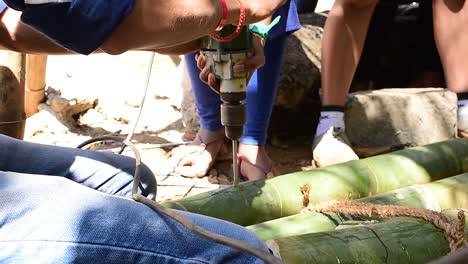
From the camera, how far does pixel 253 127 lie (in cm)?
240

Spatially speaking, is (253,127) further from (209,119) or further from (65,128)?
(65,128)

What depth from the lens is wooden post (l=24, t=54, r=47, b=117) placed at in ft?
10.5

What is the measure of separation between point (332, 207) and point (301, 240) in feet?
1.08

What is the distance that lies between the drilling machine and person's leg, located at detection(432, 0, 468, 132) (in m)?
1.46

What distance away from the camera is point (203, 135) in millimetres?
2596

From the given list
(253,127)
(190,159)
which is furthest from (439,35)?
(190,159)

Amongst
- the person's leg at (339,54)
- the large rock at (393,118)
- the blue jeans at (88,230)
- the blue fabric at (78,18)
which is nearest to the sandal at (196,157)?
the person's leg at (339,54)

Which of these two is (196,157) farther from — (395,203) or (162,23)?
(162,23)

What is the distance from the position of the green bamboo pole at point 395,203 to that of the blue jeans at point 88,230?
41cm

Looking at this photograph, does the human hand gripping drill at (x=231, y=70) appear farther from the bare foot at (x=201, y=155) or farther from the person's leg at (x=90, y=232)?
the bare foot at (x=201, y=155)

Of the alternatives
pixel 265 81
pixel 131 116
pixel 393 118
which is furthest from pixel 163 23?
pixel 131 116

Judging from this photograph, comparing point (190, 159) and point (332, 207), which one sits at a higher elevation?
point (332, 207)

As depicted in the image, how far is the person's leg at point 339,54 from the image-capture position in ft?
8.46

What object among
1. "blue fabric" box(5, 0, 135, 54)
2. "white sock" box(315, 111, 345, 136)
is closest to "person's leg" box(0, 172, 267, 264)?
"blue fabric" box(5, 0, 135, 54)
